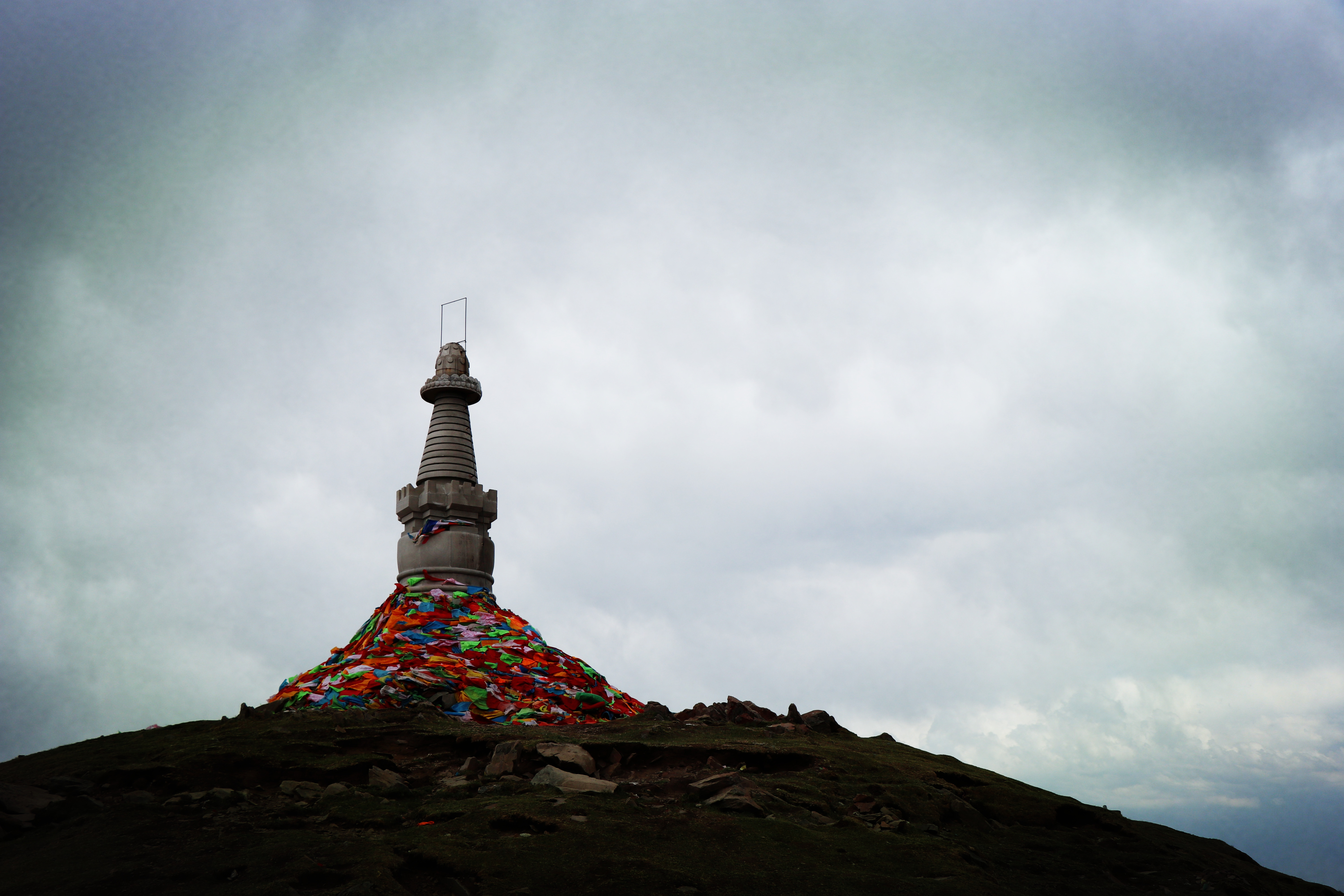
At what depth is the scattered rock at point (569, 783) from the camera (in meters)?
13.5

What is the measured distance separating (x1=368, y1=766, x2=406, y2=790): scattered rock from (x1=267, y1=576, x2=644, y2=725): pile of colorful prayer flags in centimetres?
540

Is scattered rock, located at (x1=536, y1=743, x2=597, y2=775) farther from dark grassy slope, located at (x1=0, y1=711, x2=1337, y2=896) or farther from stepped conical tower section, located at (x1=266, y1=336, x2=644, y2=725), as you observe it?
stepped conical tower section, located at (x1=266, y1=336, x2=644, y2=725)

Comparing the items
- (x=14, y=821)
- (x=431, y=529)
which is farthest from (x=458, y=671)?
(x=14, y=821)

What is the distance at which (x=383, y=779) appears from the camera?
14461 millimetres

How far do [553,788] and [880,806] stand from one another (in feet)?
15.5

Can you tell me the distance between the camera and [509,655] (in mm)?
23625

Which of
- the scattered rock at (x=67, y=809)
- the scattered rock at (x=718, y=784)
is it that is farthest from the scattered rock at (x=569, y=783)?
the scattered rock at (x=67, y=809)

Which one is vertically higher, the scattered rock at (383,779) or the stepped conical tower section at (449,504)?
the stepped conical tower section at (449,504)

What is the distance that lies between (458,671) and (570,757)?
311 inches

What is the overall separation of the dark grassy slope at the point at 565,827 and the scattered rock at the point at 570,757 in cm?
66

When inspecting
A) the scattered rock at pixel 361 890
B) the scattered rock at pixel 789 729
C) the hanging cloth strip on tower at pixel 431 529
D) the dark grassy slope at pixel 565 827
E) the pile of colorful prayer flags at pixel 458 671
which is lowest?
the scattered rock at pixel 361 890

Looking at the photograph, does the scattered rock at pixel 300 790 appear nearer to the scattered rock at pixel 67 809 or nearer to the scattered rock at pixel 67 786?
the scattered rock at pixel 67 809

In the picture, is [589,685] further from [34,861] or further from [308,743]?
[34,861]

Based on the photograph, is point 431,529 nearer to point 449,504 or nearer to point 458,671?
point 449,504
